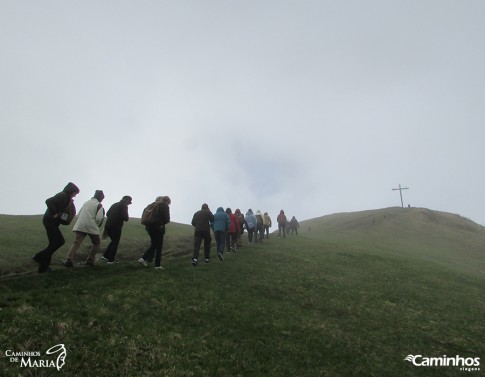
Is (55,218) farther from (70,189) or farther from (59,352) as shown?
(59,352)

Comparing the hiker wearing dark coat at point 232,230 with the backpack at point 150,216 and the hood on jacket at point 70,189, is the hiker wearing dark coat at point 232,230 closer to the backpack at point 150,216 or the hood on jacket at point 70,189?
the backpack at point 150,216

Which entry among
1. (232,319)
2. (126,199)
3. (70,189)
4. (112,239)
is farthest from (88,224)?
(232,319)

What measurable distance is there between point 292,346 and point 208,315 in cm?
351

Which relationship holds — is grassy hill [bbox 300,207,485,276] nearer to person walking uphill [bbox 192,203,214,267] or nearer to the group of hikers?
person walking uphill [bbox 192,203,214,267]

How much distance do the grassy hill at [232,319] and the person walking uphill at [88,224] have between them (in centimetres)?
99

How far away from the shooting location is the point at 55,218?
15352 mm

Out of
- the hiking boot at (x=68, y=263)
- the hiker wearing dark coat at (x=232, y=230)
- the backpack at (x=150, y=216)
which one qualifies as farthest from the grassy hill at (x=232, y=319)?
the hiker wearing dark coat at (x=232, y=230)

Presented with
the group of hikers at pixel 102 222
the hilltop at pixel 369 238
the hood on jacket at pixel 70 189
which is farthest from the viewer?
the hilltop at pixel 369 238

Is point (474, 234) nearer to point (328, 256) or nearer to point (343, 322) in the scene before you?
point (328, 256)

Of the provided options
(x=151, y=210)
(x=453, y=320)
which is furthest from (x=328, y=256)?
(x=151, y=210)

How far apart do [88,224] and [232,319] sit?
859 cm

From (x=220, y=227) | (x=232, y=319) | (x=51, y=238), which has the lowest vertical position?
(x=232, y=319)

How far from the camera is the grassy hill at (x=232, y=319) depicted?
9.59 m

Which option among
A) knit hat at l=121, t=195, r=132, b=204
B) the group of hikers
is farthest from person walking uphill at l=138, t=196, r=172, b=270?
knit hat at l=121, t=195, r=132, b=204
